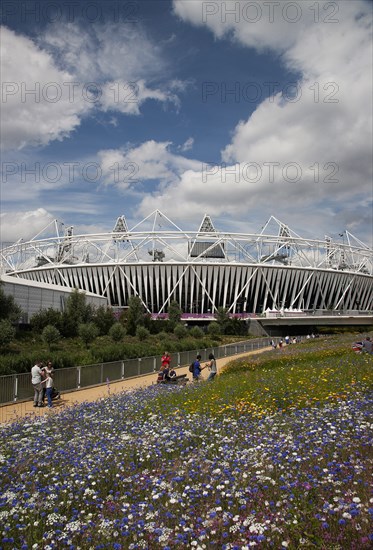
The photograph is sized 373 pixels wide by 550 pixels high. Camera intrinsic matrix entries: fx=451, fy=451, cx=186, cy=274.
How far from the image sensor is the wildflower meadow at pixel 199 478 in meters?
4.80

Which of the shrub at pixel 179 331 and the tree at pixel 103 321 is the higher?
the tree at pixel 103 321

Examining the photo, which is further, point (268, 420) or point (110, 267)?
point (110, 267)

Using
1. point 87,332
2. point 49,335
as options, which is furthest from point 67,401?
point 87,332

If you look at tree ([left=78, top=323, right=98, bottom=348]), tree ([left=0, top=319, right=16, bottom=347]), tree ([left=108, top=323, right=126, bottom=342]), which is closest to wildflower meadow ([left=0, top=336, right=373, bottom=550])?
tree ([left=0, top=319, right=16, bottom=347])

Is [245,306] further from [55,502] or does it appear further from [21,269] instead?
[55,502]

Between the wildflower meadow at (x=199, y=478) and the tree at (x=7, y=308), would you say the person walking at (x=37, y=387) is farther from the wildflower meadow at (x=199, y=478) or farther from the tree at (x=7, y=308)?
the tree at (x=7, y=308)

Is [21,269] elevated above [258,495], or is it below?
above

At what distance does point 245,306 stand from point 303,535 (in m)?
90.6

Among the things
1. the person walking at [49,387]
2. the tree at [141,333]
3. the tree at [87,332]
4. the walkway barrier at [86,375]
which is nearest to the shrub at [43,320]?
the tree at [87,332]

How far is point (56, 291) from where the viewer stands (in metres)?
57.2

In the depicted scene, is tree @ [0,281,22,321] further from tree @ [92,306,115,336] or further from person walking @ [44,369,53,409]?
person walking @ [44,369,53,409]

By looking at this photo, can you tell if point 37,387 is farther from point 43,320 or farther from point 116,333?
point 116,333

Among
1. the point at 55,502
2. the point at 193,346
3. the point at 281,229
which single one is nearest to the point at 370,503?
the point at 55,502

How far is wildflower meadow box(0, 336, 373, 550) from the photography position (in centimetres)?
480
